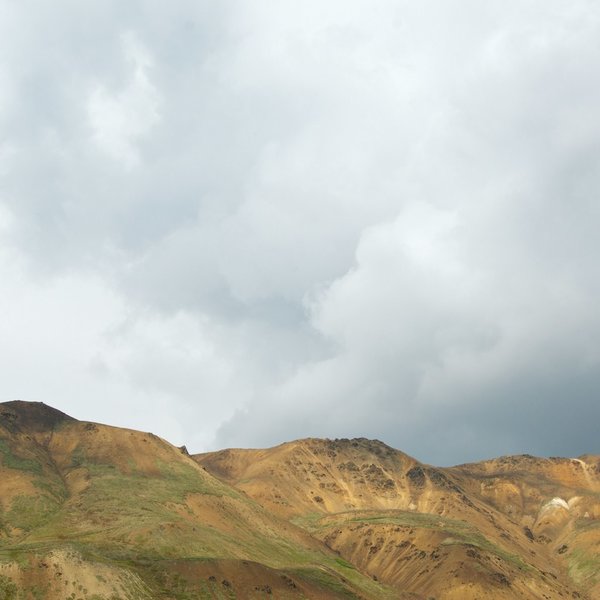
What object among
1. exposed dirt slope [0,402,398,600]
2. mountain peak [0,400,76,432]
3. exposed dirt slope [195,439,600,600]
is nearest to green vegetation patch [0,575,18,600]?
exposed dirt slope [0,402,398,600]

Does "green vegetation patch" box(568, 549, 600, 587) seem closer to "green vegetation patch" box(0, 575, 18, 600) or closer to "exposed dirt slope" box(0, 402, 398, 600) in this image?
"exposed dirt slope" box(0, 402, 398, 600)

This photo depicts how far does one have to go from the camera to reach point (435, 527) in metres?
140

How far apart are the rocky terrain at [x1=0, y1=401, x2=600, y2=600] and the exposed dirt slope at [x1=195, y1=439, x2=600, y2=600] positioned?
45 centimetres

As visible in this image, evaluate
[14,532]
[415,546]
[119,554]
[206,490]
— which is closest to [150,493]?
[206,490]

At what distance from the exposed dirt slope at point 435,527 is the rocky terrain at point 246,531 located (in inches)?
17.8

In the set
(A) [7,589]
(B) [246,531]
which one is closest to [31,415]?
(B) [246,531]

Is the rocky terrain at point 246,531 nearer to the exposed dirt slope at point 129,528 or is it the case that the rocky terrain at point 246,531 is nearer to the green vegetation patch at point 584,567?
the exposed dirt slope at point 129,528

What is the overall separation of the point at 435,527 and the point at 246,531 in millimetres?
43983

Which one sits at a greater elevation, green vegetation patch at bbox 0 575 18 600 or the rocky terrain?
the rocky terrain

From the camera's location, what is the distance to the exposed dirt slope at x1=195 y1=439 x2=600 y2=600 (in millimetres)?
119625

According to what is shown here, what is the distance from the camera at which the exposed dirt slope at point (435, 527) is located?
120 metres

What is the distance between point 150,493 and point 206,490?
12.0 meters

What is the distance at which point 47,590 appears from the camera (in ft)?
222

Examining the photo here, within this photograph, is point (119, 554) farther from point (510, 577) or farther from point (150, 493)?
point (510, 577)
